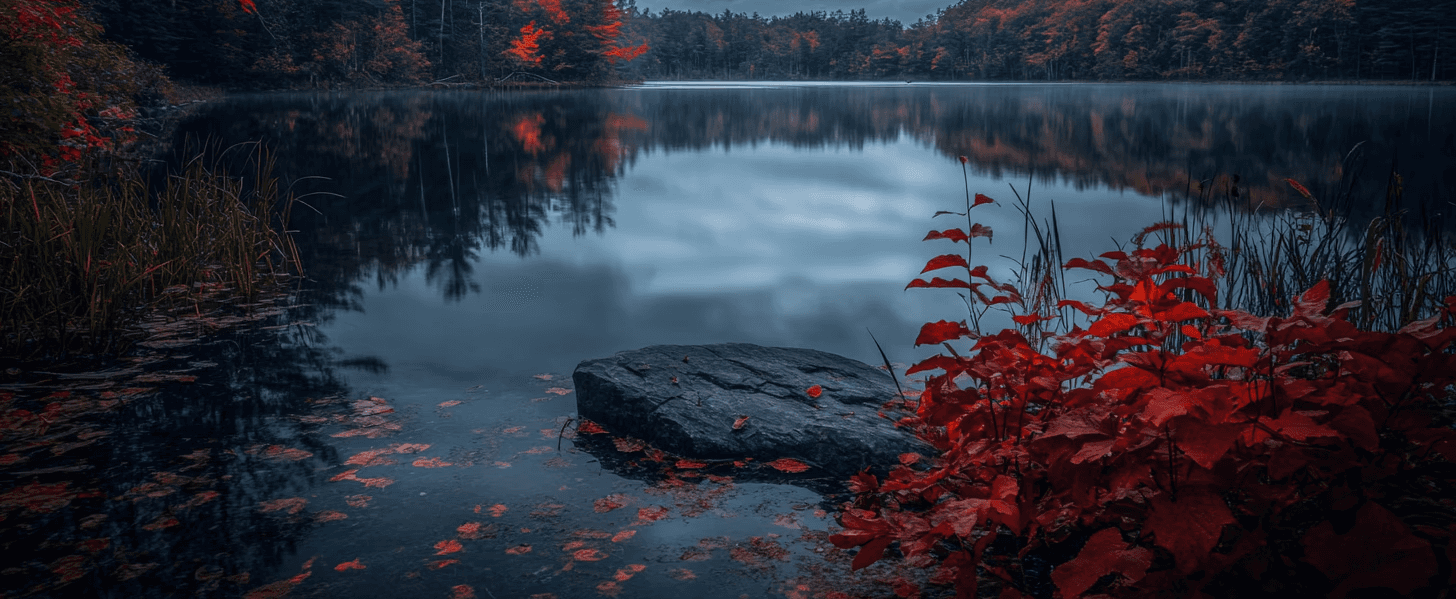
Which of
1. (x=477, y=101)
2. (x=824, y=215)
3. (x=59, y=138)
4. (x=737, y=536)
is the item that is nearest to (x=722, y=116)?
(x=477, y=101)

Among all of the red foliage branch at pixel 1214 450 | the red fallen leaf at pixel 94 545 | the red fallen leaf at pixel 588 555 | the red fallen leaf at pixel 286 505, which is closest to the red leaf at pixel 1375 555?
the red foliage branch at pixel 1214 450

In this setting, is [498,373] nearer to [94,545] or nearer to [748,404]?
[748,404]

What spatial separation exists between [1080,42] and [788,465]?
332 feet

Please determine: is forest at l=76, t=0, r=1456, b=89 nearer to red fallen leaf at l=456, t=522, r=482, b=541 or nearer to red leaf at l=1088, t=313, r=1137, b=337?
red fallen leaf at l=456, t=522, r=482, b=541

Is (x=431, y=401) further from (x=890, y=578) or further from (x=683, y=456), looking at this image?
(x=890, y=578)

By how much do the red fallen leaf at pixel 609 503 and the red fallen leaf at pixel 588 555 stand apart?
1.22 feet

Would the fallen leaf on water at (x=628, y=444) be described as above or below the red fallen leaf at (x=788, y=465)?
above

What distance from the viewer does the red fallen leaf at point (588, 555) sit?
3338mm

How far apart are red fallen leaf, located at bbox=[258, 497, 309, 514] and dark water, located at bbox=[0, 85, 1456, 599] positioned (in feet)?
0.07

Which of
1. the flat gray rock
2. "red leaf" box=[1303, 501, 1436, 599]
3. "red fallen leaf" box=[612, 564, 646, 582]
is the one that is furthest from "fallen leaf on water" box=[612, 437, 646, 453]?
"red leaf" box=[1303, 501, 1436, 599]

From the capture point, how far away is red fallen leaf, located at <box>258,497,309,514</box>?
365cm

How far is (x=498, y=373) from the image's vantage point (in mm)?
5934

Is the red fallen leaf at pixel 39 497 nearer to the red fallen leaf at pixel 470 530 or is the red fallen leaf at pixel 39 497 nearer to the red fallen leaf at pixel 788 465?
the red fallen leaf at pixel 470 530

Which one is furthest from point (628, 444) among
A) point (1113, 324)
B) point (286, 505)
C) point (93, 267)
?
point (93, 267)
